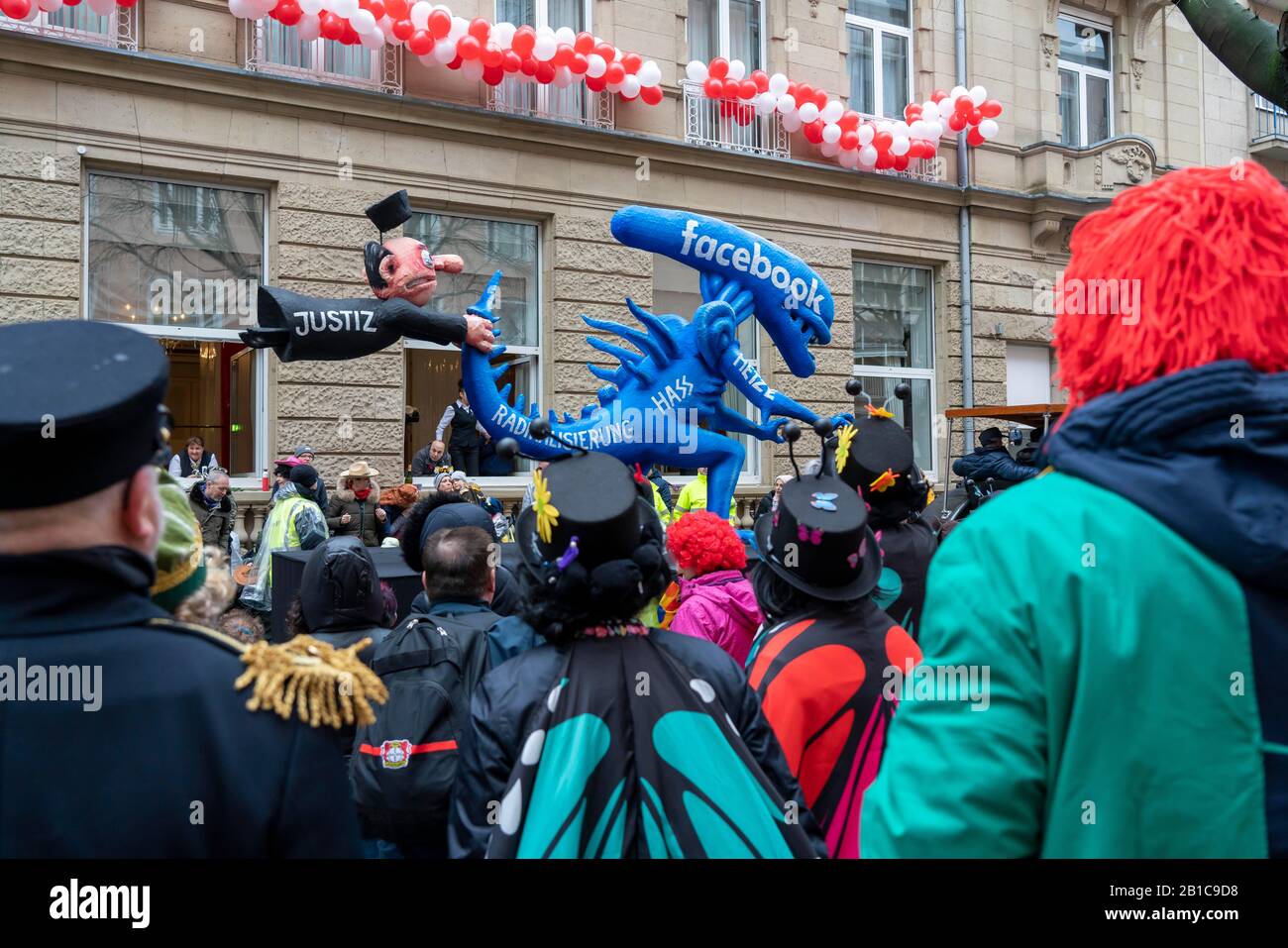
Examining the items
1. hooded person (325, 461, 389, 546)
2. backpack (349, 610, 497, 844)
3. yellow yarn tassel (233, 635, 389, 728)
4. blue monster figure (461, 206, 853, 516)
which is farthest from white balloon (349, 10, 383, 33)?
yellow yarn tassel (233, 635, 389, 728)

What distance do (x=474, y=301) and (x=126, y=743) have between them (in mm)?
11281

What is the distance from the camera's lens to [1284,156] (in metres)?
19.0

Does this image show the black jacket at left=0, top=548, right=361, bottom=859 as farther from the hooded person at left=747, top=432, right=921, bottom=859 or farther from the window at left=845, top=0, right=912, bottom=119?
the window at left=845, top=0, right=912, bottom=119

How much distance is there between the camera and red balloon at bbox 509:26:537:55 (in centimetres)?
1144

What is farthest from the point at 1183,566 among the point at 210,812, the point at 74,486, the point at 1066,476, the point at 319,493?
the point at 319,493

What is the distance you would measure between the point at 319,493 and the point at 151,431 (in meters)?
7.96

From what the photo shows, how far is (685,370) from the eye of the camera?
600 centimetres

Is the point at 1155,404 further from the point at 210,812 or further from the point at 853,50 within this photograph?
the point at 853,50

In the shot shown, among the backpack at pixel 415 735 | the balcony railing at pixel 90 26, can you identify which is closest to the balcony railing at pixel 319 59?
the balcony railing at pixel 90 26

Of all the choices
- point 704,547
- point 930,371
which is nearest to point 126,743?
point 704,547

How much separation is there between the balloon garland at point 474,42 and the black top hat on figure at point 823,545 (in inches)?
361

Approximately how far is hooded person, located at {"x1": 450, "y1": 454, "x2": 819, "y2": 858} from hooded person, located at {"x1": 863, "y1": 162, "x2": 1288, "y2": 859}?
28.3 inches

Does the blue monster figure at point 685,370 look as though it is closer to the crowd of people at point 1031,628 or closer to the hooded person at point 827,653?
the hooded person at point 827,653

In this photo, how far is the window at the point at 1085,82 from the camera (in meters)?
16.9
